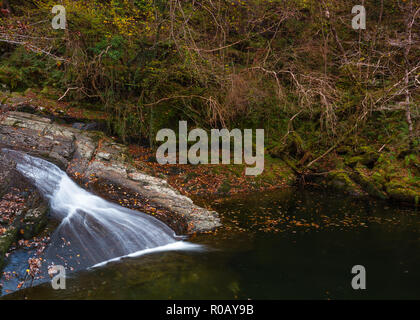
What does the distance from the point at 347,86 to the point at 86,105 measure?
10.3 metres

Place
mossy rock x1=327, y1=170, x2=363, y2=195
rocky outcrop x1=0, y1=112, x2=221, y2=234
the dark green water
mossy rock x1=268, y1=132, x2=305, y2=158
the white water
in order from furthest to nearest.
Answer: mossy rock x1=268, y1=132, x2=305, y2=158
mossy rock x1=327, y1=170, x2=363, y2=195
rocky outcrop x1=0, y1=112, x2=221, y2=234
the white water
the dark green water

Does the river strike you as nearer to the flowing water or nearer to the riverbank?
A: the flowing water

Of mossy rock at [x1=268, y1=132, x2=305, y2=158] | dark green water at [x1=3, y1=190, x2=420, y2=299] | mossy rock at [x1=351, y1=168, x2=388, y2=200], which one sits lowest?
dark green water at [x1=3, y1=190, x2=420, y2=299]

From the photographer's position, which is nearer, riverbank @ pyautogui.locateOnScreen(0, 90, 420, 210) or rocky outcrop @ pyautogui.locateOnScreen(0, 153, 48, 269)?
rocky outcrop @ pyautogui.locateOnScreen(0, 153, 48, 269)

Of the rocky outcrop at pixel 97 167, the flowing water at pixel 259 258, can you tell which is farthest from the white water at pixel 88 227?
the rocky outcrop at pixel 97 167

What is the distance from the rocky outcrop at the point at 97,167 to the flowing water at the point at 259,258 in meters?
0.49

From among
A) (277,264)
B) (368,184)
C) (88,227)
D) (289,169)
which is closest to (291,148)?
(289,169)

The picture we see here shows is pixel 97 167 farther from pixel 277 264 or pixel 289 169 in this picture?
pixel 289 169

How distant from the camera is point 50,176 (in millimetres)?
7469

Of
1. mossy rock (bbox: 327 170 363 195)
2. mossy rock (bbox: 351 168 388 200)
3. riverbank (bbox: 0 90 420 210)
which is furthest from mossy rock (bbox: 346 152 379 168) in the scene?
mossy rock (bbox: 327 170 363 195)

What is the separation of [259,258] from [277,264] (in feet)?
1.13

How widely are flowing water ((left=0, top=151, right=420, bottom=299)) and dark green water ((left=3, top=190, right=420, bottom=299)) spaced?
0.01 meters

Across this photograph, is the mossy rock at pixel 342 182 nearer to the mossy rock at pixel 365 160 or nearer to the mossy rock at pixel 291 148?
the mossy rock at pixel 365 160

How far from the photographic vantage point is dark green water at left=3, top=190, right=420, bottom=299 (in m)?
5.00
